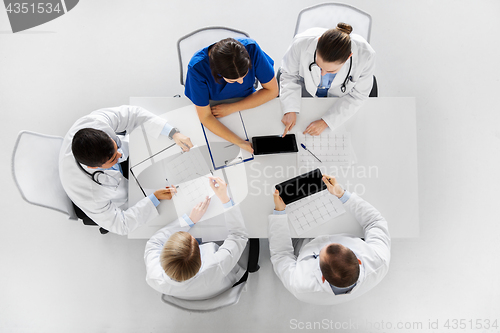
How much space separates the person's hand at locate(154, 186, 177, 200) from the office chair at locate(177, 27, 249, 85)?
0.74 m

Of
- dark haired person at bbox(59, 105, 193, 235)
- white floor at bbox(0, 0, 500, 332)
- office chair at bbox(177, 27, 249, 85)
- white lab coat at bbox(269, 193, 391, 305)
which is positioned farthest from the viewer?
white floor at bbox(0, 0, 500, 332)

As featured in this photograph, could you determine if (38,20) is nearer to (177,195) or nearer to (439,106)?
(177,195)

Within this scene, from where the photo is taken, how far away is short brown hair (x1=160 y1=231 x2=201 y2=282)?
1262 mm

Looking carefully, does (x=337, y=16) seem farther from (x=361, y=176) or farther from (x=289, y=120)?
(x=361, y=176)

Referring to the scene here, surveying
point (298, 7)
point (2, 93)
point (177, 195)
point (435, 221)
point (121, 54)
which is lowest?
point (435, 221)

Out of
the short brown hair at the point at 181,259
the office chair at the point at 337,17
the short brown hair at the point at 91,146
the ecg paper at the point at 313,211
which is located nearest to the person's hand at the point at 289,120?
the ecg paper at the point at 313,211

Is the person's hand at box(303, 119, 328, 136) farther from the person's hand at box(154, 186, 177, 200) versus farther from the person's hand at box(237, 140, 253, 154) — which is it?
the person's hand at box(154, 186, 177, 200)

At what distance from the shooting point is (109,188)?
1.48m

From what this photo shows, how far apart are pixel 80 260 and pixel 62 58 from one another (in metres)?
1.57

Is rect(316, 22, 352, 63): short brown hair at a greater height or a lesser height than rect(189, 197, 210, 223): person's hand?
greater

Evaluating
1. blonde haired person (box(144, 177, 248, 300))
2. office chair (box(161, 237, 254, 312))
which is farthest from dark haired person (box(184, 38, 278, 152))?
office chair (box(161, 237, 254, 312))

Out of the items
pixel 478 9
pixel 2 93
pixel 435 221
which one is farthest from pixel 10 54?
pixel 478 9

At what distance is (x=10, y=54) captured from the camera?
2266 mm

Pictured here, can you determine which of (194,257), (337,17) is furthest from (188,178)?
(337,17)
